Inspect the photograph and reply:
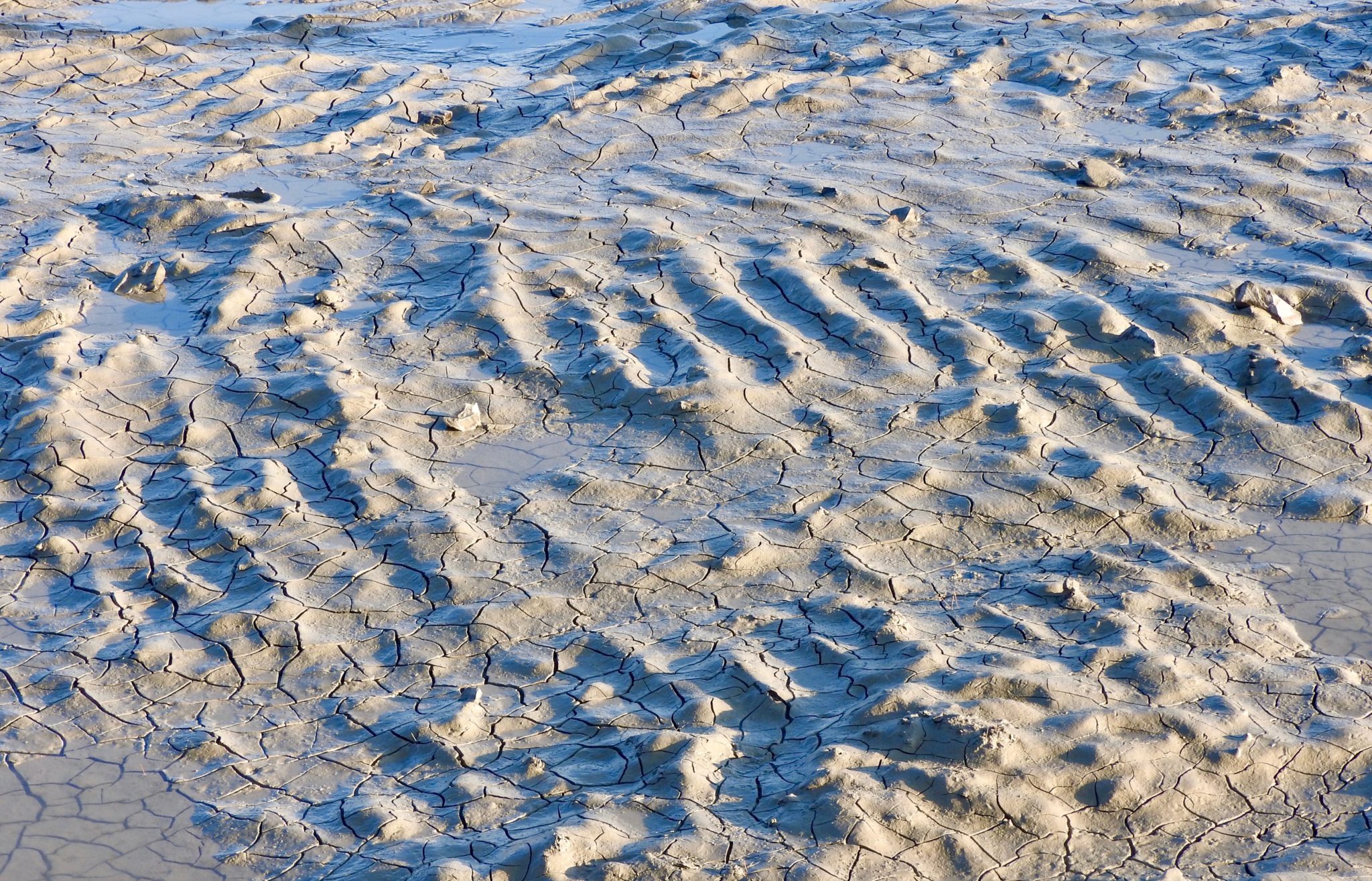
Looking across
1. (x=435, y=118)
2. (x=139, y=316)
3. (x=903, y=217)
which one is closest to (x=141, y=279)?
(x=139, y=316)

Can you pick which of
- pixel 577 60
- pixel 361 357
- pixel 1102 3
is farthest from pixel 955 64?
pixel 361 357

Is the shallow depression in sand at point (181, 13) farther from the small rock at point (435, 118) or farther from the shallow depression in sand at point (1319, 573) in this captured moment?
the shallow depression in sand at point (1319, 573)

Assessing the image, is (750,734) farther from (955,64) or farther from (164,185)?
(955,64)

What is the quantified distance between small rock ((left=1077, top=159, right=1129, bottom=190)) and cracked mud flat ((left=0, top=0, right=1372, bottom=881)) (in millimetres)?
42

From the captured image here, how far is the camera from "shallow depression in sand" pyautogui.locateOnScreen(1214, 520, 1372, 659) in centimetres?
440

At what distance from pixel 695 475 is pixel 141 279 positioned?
3.22 metres

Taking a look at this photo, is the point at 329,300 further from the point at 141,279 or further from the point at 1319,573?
the point at 1319,573

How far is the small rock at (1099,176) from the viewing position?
7.40 m

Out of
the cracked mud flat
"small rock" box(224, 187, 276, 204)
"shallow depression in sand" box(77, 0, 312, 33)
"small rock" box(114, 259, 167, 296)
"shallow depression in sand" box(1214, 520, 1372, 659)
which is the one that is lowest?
"shallow depression in sand" box(1214, 520, 1372, 659)

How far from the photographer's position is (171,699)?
423 cm

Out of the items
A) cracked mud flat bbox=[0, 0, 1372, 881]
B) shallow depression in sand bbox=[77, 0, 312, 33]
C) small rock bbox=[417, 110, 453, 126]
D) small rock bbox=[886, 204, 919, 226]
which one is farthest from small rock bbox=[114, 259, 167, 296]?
shallow depression in sand bbox=[77, 0, 312, 33]

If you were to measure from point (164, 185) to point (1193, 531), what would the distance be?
5.88 metres

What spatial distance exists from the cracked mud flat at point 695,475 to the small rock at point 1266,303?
0.02 metres

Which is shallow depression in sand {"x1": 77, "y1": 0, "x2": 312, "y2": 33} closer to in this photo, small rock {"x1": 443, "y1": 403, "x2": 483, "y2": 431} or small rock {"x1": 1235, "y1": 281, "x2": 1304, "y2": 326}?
small rock {"x1": 443, "y1": 403, "x2": 483, "y2": 431}
